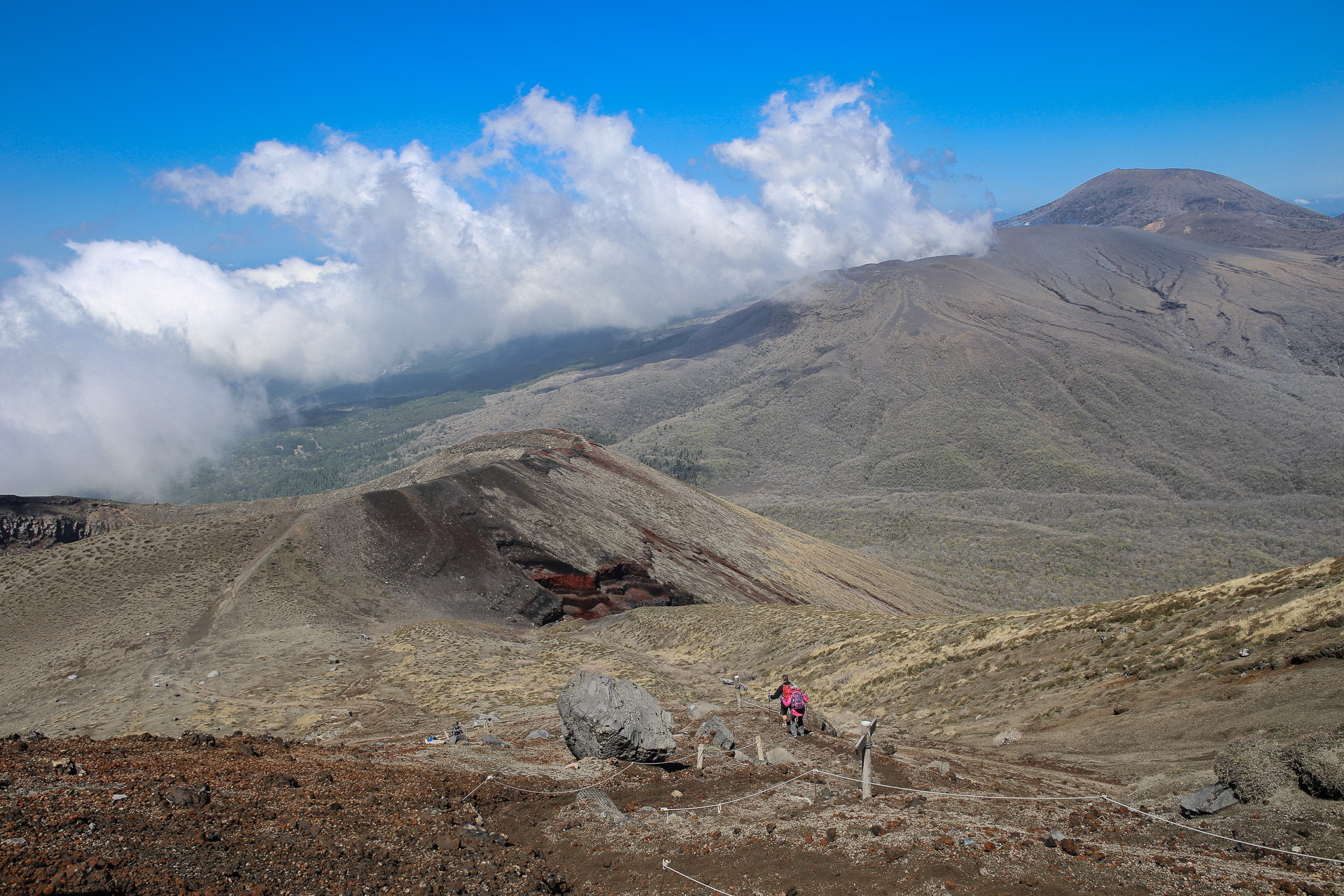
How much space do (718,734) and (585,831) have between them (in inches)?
211

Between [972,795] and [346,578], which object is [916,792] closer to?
[972,795]

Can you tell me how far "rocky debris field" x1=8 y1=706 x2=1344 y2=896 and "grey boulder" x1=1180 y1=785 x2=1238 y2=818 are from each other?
0.17 metres

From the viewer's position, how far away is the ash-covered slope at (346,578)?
2442 centimetres

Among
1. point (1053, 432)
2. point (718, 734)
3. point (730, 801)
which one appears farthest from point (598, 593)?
point (1053, 432)

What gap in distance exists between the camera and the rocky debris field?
23.2ft

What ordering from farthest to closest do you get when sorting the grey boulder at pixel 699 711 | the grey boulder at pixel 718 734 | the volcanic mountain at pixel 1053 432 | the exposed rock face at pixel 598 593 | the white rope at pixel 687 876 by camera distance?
the volcanic mountain at pixel 1053 432
the exposed rock face at pixel 598 593
the grey boulder at pixel 699 711
the grey boulder at pixel 718 734
the white rope at pixel 687 876

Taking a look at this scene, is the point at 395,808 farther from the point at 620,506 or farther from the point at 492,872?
the point at 620,506

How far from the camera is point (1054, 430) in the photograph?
13362 centimetres

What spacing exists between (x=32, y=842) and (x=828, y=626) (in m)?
25.2

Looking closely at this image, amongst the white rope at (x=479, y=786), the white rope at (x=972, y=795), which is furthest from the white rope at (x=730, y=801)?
the white rope at (x=479, y=786)

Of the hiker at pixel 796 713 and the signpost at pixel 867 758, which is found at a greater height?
the signpost at pixel 867 758

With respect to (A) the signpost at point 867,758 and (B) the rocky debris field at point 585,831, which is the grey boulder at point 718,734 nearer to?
(B) the rocky debris field at point 585,831

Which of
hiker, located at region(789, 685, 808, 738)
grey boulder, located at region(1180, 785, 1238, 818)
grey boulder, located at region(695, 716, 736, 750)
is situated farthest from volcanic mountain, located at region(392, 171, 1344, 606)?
grey boulder, located at region(1180, 785, 1238, 818)

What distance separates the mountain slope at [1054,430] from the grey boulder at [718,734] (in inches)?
2362
